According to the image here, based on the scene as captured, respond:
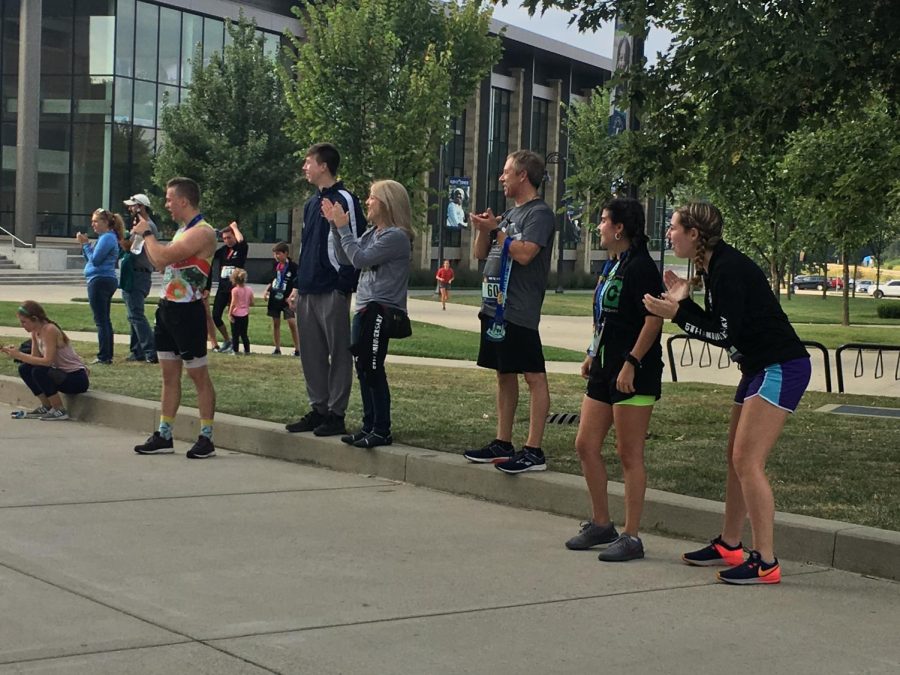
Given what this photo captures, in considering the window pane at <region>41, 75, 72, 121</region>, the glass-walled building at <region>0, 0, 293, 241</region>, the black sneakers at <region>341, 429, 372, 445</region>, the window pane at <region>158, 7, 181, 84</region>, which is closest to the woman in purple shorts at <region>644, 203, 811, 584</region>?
the black sneakers at <region>341, 429, 372, 445</region>

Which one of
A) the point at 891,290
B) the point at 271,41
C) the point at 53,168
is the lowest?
the point at 891,290

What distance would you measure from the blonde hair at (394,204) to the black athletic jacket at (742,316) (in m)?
3.23

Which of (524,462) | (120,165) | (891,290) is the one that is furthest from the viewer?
(891,290)

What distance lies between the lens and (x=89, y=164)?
2052 inches

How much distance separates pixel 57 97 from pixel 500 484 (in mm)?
47233

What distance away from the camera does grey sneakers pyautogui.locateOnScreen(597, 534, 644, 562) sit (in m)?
6.80

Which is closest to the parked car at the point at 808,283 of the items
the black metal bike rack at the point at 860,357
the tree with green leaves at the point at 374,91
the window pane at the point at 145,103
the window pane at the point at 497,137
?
the window pane at the point at 497,137

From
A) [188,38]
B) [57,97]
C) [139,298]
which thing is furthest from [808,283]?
[139,298]

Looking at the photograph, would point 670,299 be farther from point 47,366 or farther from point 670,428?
point 47,366

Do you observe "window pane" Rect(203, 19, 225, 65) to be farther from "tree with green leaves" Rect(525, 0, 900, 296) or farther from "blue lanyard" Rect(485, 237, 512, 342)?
"blue lanyard" Rect(485, 237, 512, 342)

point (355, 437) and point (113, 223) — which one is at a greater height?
point (113, 223)

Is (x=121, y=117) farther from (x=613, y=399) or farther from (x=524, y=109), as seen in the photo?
(x=613, y=399)

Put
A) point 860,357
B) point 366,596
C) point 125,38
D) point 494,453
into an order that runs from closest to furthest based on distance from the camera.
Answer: point 366,596
point 494,453
point 860,357
point 125,38

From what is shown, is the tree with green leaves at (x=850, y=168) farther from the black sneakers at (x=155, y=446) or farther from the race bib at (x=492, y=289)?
the black sneakers at (x=155, y=446)
